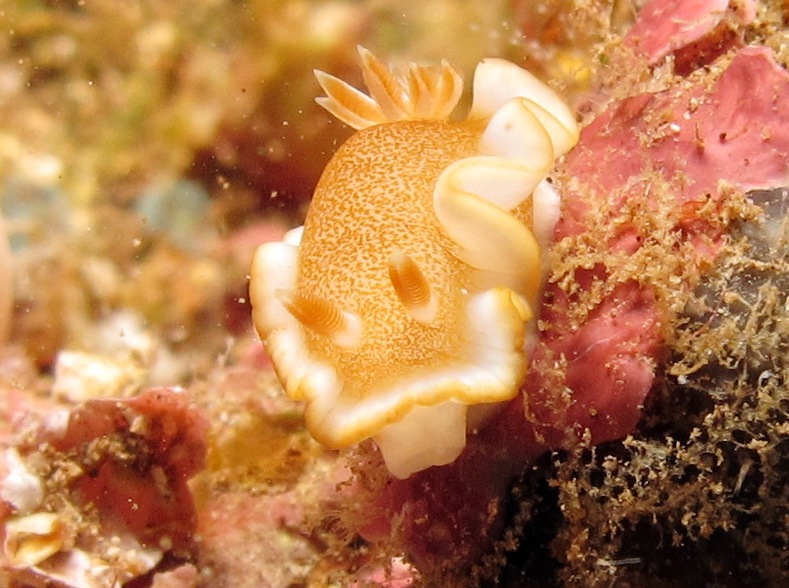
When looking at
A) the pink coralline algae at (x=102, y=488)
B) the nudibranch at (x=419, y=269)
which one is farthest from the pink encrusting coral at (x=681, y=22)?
the pink coralline algae at (x=102, y=488)

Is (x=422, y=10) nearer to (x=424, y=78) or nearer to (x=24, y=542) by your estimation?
(x=424, y=78)

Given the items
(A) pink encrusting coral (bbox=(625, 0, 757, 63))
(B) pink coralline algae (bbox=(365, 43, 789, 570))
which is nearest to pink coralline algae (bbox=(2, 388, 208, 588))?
(B) pink coralline algae (bbox=(365, 43, 789, 570))

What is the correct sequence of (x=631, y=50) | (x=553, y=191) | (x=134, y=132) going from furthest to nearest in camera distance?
(x=134, y=132), (x=631, y=50), (x=553, y=191)

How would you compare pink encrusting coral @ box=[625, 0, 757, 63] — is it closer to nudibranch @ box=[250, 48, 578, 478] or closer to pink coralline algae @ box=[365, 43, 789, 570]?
pink coralline algae @ box=[365, 43, 789, 570]

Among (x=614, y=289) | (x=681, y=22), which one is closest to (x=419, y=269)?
(x=614, y=289)

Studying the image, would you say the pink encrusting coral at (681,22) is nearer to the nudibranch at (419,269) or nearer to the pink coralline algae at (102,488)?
the nudibranch at (419,269)

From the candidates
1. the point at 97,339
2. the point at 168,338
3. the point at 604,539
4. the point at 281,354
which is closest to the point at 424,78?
the point at 281,354
